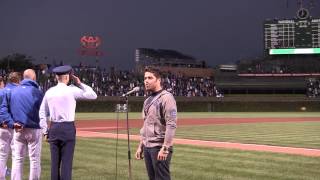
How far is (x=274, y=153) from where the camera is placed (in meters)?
15.9

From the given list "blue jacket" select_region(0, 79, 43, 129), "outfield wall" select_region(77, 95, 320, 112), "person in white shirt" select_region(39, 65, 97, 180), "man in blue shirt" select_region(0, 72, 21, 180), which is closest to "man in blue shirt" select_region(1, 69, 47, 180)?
"blue jacket" select_region(0, 79, 43, 129)

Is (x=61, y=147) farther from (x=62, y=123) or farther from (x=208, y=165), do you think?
(x=208, y=165)

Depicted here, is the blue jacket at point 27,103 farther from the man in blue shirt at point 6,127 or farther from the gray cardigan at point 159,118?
the gray cardigan at point 159,118

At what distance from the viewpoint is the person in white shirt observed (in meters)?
7.87

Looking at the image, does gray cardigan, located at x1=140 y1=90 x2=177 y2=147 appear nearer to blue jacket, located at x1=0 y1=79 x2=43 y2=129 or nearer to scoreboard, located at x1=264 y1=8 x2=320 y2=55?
blue jacket, located at x1=0 y1=79 x2=43 y2=129

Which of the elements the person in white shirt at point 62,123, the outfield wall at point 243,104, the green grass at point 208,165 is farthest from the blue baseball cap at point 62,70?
the outfield wall at point 243,104

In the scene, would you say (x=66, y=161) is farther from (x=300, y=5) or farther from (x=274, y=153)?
(x=300, y=5)

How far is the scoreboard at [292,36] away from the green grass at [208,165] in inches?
2488

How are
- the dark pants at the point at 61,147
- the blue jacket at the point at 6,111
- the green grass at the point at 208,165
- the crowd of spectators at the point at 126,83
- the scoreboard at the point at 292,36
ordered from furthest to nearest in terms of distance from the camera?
1. the scoreboard at the point at 292,36
2. the crowd of spectators at the point at 126,83
3. the green grass at the point at 208,165
4. the blue jacket at the point at 6,111
5. the dark pants at the point at 61,147

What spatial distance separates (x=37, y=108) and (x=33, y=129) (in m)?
0.37

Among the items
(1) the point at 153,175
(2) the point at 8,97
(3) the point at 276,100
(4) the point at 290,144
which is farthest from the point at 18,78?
(3) the point at 276,100

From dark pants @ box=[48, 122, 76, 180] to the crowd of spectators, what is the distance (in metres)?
62.4

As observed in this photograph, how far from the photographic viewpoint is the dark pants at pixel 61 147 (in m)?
7.85

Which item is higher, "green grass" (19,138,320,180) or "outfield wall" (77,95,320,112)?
"green grass" (19,138,320,180)
